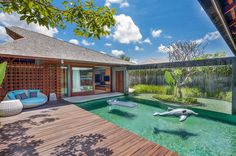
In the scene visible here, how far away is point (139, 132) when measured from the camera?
5328mm

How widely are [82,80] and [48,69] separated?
127 inches

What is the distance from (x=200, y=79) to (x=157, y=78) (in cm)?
471

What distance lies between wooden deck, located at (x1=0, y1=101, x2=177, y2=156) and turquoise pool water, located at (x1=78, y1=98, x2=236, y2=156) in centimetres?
146

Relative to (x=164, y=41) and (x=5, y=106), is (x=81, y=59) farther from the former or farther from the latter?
(x=164, y=41)

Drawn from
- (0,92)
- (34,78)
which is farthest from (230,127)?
(0,92)

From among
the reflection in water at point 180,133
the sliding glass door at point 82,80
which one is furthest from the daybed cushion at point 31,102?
the reflection in water at point 180,133

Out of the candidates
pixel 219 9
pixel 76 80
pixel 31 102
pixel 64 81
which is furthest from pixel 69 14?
pixel 76 80

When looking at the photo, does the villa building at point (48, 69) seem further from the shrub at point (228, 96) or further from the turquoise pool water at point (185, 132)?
the shrub at point (228, 96)

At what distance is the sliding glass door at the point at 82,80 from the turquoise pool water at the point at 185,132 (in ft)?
17.4

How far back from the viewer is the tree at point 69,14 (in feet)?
6.78

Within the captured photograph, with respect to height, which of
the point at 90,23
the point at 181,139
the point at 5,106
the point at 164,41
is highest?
the point at 164,41

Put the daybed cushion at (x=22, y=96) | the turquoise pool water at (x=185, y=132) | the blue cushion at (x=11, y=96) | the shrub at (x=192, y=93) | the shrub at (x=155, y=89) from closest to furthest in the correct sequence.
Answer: the turquoise pool water at (x=185, y=132) → the blue cushion at (x=11, y=96) → the daybed cushion at (x=22, y=96) → the shrub at (x=192, y=93) → the shrub at (x=155, y=89)

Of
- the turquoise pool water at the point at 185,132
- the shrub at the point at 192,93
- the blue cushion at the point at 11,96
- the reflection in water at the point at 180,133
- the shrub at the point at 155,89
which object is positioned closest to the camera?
the turquoise pool water at the point at 185,132

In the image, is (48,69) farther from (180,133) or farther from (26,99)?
(180,133)
